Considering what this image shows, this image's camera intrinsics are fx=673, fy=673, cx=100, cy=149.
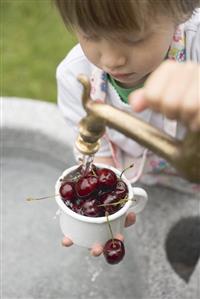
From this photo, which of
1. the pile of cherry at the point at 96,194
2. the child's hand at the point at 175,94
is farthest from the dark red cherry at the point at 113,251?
the child's hand at the point at 175,94

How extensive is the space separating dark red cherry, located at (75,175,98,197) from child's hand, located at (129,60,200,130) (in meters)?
0.39

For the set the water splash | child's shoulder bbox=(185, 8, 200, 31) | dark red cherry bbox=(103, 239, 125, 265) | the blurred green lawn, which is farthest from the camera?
the blurred green lawn

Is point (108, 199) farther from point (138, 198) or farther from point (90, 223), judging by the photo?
point (138, 198)

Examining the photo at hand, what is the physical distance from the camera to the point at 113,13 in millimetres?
1119

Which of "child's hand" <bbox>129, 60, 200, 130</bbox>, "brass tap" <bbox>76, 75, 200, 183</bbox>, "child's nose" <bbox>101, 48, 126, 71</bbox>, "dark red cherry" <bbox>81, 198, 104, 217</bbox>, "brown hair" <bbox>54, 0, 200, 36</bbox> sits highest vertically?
→ "child's hand" <bbox>129, 60, 200, 130</bbox>

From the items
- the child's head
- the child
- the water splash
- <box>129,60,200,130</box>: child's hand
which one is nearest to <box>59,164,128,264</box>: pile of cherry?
the child

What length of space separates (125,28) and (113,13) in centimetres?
4

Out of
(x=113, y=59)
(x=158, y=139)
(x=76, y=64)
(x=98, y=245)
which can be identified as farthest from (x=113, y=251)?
(x=76, y=64)

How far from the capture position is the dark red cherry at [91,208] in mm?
1183

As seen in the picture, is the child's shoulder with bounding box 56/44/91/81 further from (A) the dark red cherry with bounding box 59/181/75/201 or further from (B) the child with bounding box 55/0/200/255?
(A) the dark red cherry with bounding box 59/181/75/201

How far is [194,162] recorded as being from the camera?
784 mm

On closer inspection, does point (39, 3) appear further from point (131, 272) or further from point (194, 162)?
point (194, 162)

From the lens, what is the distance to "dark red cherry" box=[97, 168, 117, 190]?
117 centimetres

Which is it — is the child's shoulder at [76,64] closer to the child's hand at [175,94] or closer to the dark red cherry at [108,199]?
the dark red cherry at [108,199]
